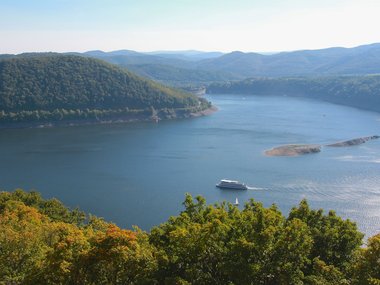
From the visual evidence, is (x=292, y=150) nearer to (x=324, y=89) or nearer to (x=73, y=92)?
(x=73, y=92)

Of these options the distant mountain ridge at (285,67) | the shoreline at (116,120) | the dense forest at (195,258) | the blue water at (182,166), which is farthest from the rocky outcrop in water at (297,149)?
the distant mountain ridge at (285,67)

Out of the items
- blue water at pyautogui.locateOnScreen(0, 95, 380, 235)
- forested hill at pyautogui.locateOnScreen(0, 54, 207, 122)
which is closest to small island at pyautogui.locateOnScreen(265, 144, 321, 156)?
blue water at pyautogui.locateOnScreen(0, 95, 380, 235)

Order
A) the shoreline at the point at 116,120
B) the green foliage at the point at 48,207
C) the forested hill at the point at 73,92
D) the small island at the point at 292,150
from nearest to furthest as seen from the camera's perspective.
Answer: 1. the green foliage at the point at 48,207
2. the small island at the point at 292,150
3. the shoreline at the point at 116,120
4. the forested hill at the point at 73,92

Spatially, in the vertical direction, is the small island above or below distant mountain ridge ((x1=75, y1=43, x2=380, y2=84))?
below

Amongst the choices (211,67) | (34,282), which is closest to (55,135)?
(34,282)

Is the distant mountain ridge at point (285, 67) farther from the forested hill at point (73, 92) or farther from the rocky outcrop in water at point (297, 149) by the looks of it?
the rocky outcrop in water at point (297, 149)

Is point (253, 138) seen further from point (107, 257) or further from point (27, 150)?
point (107, 257)

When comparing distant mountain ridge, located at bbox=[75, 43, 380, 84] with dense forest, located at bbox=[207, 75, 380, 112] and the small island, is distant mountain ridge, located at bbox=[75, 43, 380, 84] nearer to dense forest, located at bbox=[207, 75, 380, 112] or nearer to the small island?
dense forest, located at bbox=[207, 75, 380, 112]
